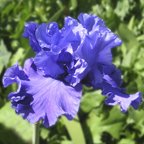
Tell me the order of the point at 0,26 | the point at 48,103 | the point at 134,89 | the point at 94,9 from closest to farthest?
1. the point at 48,103
2. the point at 134,89
3. the point at 94,9
4. the point at 0,26

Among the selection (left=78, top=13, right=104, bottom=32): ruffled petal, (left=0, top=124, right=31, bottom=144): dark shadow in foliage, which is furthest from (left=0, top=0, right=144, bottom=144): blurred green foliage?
(left=78, top=13, right=104, bottom=32): ruffled petal

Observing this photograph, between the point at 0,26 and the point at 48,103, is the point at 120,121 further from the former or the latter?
the point at 0,26

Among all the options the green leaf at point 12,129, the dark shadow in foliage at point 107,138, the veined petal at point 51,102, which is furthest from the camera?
the dark shadow in foliage at point 107,138

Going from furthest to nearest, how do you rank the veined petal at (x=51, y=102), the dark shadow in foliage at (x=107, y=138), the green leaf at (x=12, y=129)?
1. the dark shadow in foliage at (x=107, y=138)
2. the green leaf at (x=12, y=129)
3. the veined petal at (x=51, y=102)

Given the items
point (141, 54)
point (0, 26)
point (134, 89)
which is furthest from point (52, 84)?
point (0, 26)

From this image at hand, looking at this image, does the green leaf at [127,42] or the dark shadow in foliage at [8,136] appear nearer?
the dark shadow in foliage at [8,136]

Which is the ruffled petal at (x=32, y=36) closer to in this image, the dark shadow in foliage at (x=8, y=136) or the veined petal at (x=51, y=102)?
the veined petal at (x=51, y=102)

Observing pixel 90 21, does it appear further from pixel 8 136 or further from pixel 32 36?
pixel 8 136

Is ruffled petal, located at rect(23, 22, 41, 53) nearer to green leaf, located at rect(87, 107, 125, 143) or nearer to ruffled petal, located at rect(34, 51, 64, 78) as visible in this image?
ruffled petal, located at rect(34, 51, 64, 78)

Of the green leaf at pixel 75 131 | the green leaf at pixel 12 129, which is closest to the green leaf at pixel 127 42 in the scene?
the green leaf at pixel 75 131
